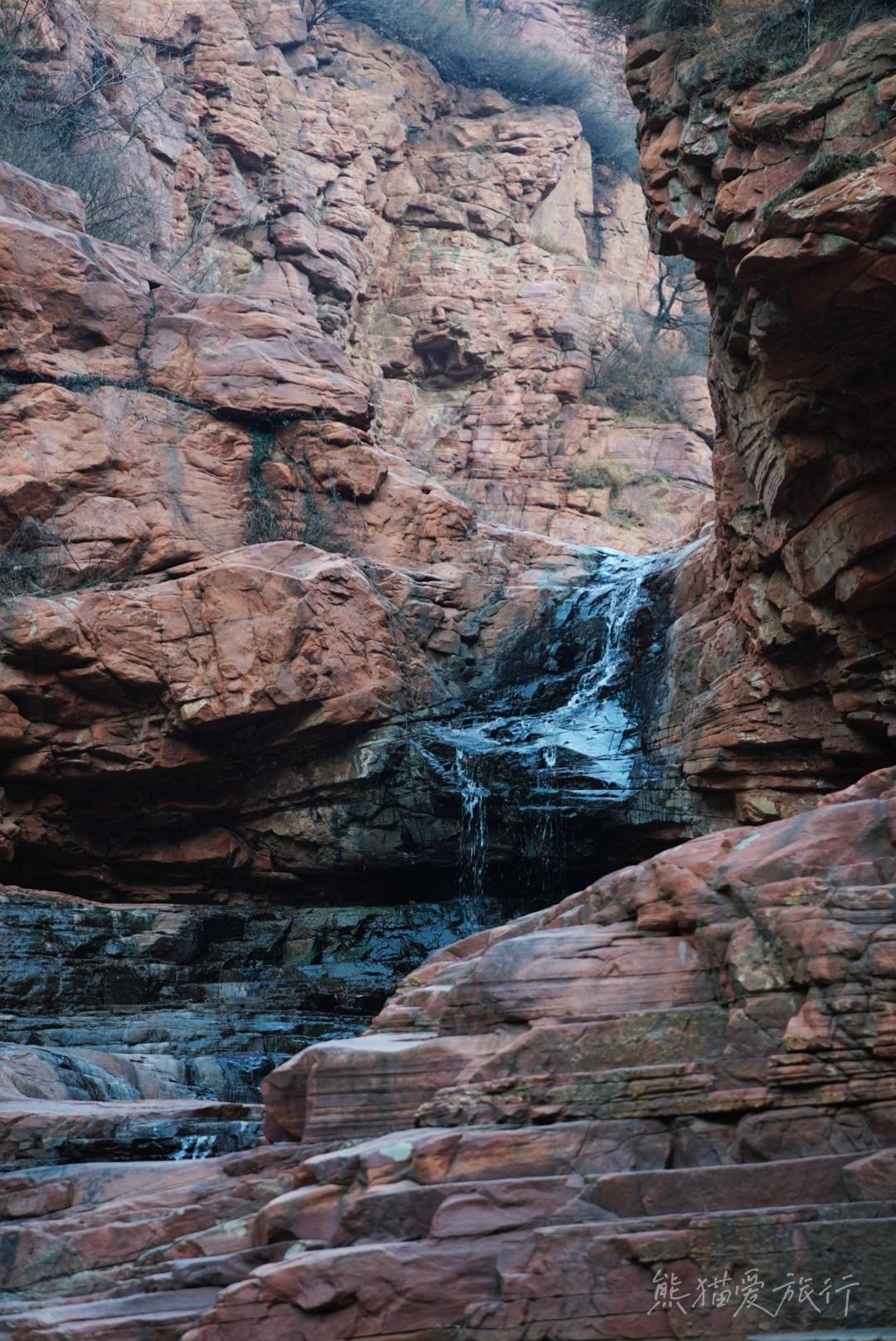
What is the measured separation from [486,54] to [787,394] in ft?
82.9

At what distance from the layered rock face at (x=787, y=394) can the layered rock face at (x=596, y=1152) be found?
4.53 meters

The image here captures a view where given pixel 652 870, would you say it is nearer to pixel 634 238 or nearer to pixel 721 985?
pixel 721 985

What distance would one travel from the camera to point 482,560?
19.3 metres

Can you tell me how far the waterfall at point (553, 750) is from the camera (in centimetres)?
1582

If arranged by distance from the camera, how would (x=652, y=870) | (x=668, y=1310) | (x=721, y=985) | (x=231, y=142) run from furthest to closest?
(x=231, y=142) → (x=652, y=870) → (x=721, y=985) → (x=668, y=1310)

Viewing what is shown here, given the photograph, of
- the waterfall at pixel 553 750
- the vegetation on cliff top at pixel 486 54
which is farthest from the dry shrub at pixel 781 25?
the vegetation on cliff top at pixel 486 54

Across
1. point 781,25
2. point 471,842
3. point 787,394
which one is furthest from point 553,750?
point 781,25

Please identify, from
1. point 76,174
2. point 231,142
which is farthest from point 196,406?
point 231,142

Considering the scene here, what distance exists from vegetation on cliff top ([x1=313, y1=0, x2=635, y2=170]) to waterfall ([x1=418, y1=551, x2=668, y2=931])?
804 inches

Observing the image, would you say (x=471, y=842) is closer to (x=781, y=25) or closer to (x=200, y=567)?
(x=200, y=567)

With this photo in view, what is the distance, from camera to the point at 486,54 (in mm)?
33281

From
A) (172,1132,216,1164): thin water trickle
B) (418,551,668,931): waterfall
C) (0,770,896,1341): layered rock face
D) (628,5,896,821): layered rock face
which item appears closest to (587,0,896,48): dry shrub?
(628,5,896,821): layered rock face

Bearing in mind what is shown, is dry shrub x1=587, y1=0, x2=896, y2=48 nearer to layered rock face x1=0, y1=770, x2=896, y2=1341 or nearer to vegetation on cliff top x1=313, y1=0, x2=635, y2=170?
layered rock face x1=0, y1=770, x2=896, y2=1341

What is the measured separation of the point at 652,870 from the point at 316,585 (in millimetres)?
10040
